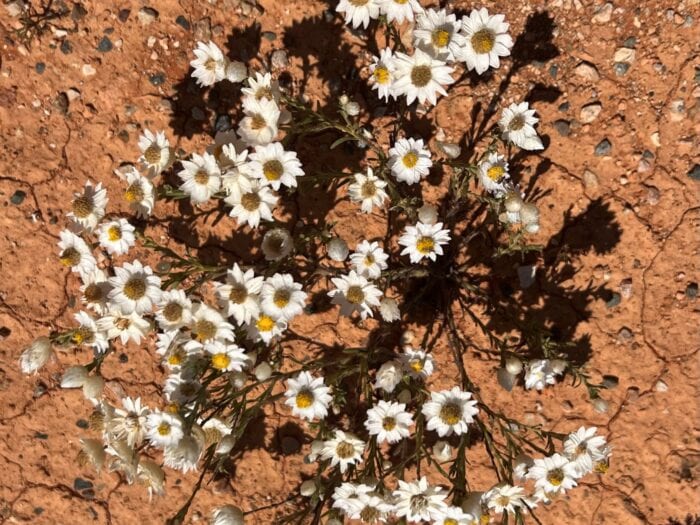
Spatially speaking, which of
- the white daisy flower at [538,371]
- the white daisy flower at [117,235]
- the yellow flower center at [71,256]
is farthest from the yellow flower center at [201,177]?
the white daisy flower at [538,371]

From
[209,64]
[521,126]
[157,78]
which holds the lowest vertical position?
[521,126]

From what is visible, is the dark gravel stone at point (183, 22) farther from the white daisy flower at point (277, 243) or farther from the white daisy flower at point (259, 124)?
the white daisy flower at point (277, 243)

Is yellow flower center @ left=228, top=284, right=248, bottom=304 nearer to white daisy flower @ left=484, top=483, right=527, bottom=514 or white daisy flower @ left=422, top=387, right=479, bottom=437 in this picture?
white daisy flower @ left=422, top=387, right=479, bottom=437

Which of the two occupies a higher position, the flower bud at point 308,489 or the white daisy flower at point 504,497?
the flower bud at point 308,489

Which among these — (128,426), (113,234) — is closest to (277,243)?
(113,234)

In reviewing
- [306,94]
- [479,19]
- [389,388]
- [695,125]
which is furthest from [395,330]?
[695,125]

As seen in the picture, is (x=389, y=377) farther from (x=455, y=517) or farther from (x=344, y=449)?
(x=455, y=517)
